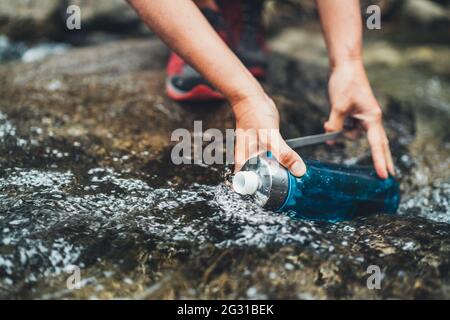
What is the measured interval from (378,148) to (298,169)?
0.61 m

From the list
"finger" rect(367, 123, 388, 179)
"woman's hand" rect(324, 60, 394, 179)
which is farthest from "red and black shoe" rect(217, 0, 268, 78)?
"finger" rect(367, 123, 388, 179)

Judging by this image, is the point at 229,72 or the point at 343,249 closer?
the point at 343,249

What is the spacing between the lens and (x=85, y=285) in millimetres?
1529

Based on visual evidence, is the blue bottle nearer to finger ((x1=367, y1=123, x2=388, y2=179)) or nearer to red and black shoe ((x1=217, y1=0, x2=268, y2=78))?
finger ((x1=367, y1=123, x2=388, y2=179))

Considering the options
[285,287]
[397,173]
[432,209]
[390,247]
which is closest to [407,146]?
[397,173]

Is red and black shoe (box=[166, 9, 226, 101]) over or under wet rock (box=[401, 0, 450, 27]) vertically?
under

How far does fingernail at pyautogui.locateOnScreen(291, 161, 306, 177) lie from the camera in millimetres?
1796

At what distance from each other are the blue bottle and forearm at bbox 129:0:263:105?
14.7 inches

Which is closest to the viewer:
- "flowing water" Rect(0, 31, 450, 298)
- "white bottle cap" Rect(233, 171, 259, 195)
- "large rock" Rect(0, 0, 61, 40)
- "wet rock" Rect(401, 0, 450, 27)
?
"flowing water" Rect(0, 31, 450, 298)

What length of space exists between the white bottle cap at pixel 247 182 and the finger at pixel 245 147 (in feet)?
0.46

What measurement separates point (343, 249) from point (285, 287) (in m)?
0.30

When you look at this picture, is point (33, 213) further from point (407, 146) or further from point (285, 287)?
point (407, 146)

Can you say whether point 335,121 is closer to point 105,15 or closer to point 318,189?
point 318,189
